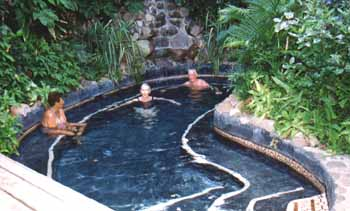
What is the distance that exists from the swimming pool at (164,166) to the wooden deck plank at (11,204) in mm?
1270

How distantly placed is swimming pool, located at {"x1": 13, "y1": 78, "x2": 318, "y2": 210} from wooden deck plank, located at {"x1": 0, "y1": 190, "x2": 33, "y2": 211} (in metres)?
1.27

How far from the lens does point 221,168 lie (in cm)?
432

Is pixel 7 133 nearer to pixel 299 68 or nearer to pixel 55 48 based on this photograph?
pixel 55 48

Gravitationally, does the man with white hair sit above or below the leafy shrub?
above

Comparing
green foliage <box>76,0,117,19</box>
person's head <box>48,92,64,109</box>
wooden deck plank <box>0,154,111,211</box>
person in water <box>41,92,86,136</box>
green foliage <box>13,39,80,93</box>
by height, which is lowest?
person in water <box>41,92,86,136</box>

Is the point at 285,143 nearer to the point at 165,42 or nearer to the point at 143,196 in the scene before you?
the point at 143,196

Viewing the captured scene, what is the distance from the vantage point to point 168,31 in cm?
815

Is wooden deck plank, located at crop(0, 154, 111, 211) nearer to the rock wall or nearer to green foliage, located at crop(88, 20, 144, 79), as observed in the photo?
green foliage, located at crop(88, 20, 144, 79)

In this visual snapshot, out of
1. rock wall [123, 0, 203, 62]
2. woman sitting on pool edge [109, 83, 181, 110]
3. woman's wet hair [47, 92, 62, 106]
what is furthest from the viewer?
rock wall [123, 0, 203, 62]

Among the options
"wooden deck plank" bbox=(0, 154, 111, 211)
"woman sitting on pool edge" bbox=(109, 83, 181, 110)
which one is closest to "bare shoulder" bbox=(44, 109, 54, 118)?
"woman sitting on pool edge" bbox=(109, 83, 181, 110)

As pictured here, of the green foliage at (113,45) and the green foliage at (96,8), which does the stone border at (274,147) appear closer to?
the green foliage at (113,45)

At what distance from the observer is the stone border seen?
3697 millimetres

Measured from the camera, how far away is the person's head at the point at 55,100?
18.1ft

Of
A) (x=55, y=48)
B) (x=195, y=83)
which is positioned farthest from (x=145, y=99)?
(x=55, y=48)
